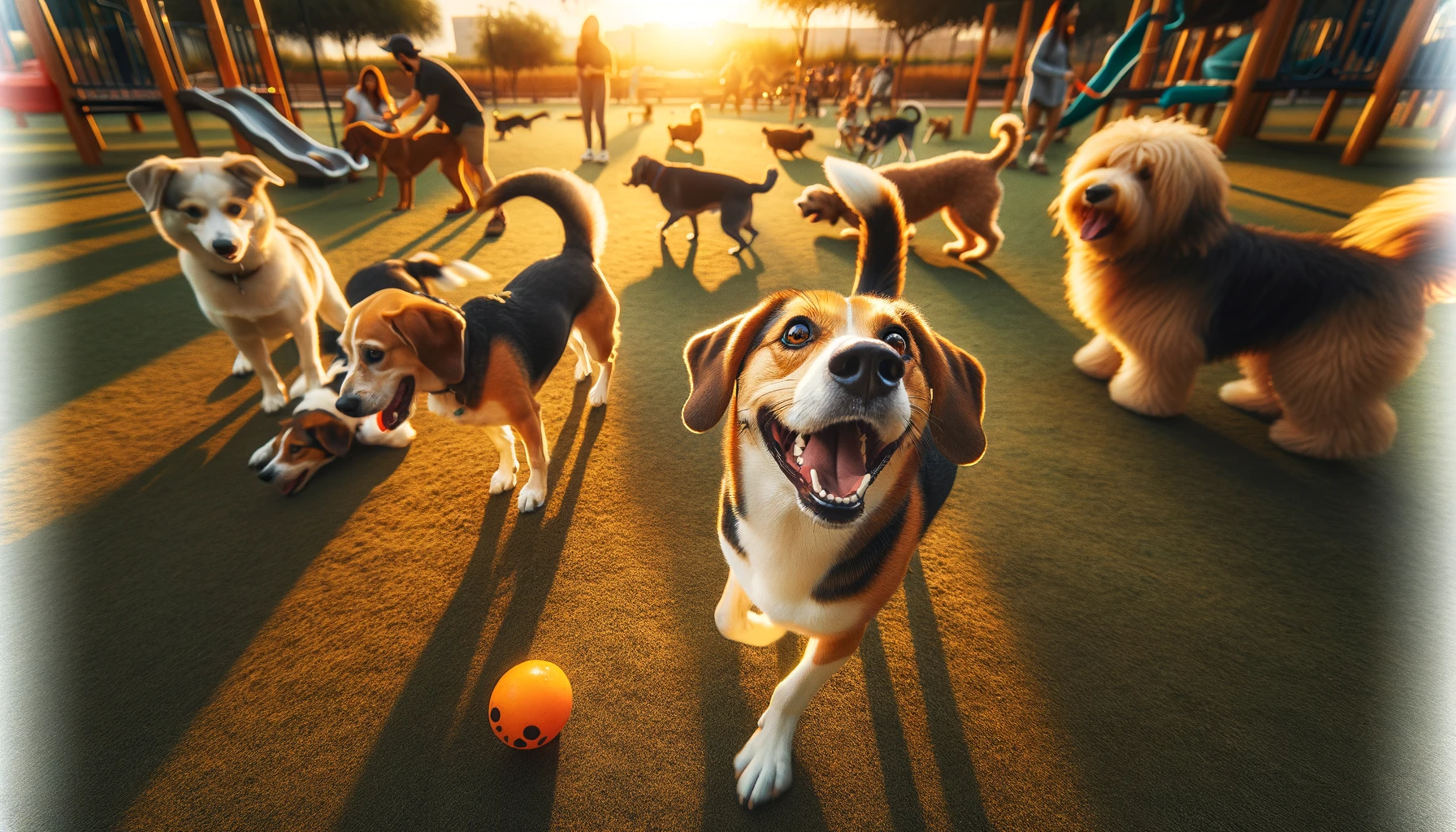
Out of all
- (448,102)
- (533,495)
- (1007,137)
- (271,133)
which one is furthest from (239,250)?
(271,133)

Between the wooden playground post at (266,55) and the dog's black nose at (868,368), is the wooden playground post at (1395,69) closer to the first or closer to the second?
the dog's black nose at (868,368)

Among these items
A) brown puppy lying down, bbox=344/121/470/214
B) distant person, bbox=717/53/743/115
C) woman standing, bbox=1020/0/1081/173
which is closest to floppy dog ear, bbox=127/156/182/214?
brown puppy lying down, bbox=344/121/470/214

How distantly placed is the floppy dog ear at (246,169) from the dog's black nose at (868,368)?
119 inches

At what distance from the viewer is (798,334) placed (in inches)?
46.9

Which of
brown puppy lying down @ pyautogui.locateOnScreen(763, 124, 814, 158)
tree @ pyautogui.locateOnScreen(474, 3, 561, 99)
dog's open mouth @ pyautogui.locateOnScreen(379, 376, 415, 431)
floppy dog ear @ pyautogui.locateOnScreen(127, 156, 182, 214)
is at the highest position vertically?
tree @ pyautogui.locateOnScreen(474, 3, 561, 99)

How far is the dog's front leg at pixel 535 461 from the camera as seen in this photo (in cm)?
223

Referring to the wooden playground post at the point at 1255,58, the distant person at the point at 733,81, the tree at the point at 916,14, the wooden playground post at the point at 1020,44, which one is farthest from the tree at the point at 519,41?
the wooden playground post at the point at 1255,58

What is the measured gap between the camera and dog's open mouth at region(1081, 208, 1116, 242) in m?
2.74

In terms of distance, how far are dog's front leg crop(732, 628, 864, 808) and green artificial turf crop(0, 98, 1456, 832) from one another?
0.21 ft

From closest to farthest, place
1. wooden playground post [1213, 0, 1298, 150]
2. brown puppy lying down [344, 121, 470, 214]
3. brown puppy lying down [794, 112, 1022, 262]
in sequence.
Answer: brown puppy lying down [794, 112, 1022, 262] → brown puppy lying down [344, 121, 470, 214] → wooden playground post [1213, 0, 1298, 150]

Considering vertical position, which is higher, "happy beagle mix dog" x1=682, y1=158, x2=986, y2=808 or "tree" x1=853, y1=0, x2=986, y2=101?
"tree" x1=853, y1=0, x2=986, y2=101

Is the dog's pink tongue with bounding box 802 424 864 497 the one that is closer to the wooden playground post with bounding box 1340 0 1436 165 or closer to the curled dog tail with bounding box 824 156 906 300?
the curled dog tail with bounding box 824 156 906 300

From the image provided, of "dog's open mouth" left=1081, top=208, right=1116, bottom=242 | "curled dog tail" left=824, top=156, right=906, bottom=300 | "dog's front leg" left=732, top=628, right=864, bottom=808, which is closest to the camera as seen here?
"dog's front leg" left=732, top=628, right=864, bottom=808

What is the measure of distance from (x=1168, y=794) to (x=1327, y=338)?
2408mm
